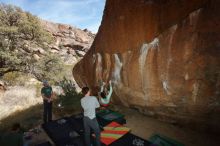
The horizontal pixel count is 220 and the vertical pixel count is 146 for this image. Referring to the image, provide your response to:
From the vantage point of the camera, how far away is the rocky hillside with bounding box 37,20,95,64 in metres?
29.8

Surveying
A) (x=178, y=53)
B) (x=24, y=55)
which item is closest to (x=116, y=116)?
(x=178, y=53)

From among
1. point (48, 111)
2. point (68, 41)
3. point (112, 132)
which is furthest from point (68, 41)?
point (112, 132)

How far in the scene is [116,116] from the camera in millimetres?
6855

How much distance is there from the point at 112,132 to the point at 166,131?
5.90 feet

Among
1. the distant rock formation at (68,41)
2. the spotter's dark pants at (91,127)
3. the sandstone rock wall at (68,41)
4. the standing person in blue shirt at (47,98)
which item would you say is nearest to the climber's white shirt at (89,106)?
the spotter's dark pants at (91,127)

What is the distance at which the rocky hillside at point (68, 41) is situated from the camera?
29.8 m

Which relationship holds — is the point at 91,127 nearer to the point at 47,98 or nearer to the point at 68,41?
the point at 47,98

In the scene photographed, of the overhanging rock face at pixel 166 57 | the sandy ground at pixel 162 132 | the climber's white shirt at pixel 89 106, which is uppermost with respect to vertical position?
the overhanging rock face at pixel 166 57

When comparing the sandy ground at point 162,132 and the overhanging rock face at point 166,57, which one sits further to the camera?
the sandy ground at point 162,132

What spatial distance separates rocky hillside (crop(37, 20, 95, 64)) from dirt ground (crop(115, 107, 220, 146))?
22.4 m

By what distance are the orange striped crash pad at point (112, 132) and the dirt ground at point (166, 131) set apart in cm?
60

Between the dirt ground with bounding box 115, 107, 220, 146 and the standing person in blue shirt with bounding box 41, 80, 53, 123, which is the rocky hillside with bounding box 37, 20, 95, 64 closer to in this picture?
the standing person in blue shirt with bounding box 41, 80, 53, 123

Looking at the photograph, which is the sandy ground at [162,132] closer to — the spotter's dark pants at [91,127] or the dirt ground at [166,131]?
the dirt ground at [166,131]

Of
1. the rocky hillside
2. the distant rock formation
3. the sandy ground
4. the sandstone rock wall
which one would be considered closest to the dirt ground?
the sandy ground
